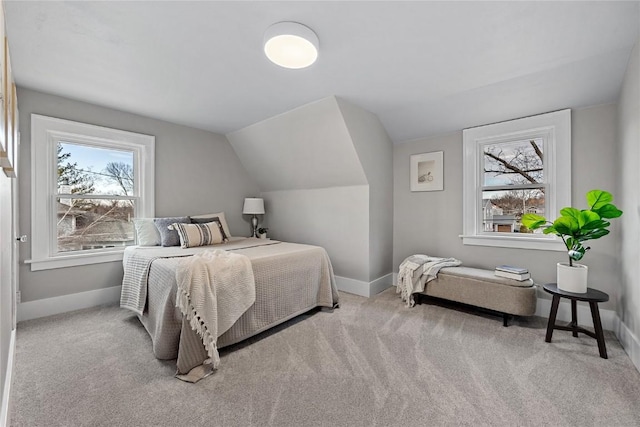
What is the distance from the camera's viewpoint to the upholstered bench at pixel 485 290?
253 cm

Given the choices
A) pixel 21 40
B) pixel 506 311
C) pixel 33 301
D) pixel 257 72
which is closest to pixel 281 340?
pixel 506 311

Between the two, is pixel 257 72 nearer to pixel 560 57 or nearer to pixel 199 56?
pixel 199 56

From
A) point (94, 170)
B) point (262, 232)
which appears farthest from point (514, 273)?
point (94, 170)

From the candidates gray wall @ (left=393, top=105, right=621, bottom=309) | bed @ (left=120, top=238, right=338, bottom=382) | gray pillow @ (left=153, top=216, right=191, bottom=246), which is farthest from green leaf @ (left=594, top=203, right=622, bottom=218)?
gray pillow @ (left=153, top=216, right=191, bottom=246)

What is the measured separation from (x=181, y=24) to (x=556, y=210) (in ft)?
11.9

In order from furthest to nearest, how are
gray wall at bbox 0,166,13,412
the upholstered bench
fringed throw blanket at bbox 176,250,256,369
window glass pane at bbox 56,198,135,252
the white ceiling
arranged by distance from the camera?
window glass pane at bbox 56,198,135,252
the upholstered bench
fringed throw blanket at bbox 176,250,256,369
the white ceiling
gray wall at bbox 0,166,13,412

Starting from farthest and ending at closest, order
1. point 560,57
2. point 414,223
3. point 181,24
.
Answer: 1. point 414,223
2. point 560,57
3. point 181,24

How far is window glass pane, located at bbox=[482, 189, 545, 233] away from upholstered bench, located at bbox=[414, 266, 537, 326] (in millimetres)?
572

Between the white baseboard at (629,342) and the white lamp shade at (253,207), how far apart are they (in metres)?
4.04

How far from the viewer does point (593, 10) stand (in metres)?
1.62

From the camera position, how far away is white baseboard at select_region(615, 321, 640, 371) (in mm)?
1884

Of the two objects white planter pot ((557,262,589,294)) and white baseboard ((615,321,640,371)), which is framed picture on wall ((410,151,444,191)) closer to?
white planter pot ((557,262,589,294))

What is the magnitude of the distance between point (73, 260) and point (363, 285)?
3.24 metres

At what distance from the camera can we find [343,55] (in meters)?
2.10
